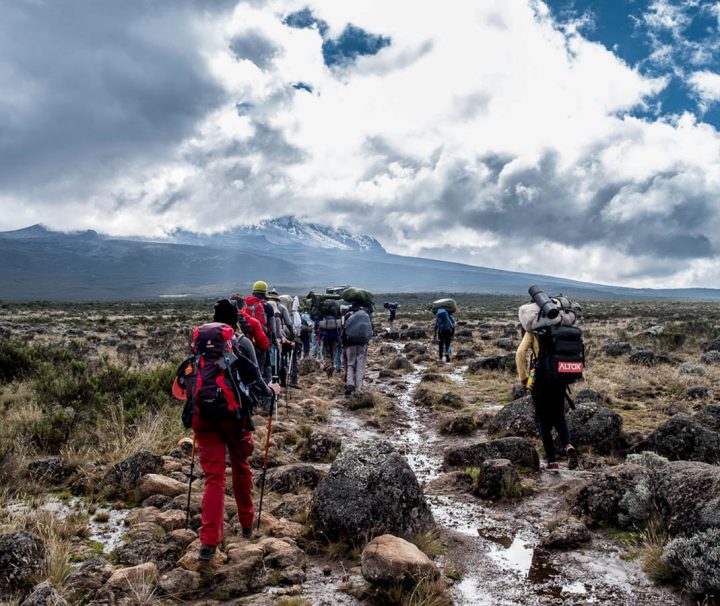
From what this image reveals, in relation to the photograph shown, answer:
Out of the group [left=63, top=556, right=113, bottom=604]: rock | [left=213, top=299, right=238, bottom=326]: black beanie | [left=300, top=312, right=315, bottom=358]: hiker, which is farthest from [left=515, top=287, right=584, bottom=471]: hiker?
[left=300, top=312, right=315, bottom=358]: hiker

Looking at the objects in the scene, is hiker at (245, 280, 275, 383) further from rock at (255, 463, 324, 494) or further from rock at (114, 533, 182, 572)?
rock at (114, 533, 182, 572)

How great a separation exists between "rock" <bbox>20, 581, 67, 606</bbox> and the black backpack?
5553mm

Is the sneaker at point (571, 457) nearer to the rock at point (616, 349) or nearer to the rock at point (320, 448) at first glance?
the rock at point (320, 448)

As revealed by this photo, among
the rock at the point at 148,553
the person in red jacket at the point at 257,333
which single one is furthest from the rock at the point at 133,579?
the person in red jacket at the point at 257,333

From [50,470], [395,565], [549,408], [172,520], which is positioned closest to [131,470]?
[50,470]

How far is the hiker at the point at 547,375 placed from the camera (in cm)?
665

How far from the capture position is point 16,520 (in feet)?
16.3

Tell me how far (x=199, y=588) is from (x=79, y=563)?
1.20 meters

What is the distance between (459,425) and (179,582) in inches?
253

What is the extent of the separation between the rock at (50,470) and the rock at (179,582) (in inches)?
121

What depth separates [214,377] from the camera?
4.64 metres

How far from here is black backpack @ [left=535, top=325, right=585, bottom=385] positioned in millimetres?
6578

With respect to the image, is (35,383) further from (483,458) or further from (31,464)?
(483,458)

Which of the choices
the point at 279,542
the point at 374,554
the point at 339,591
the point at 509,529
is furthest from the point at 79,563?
the point at 509,529
